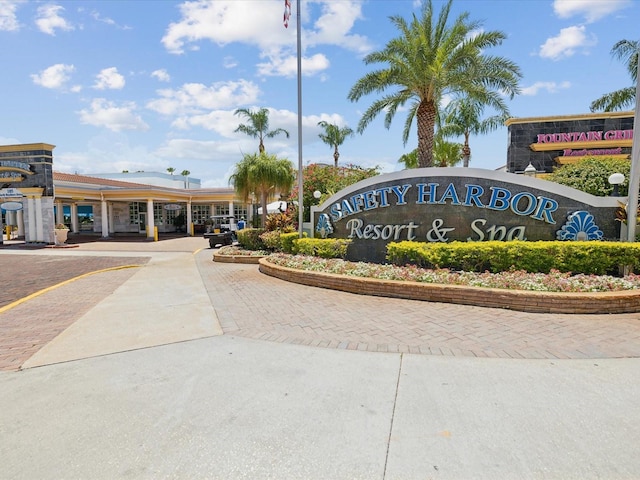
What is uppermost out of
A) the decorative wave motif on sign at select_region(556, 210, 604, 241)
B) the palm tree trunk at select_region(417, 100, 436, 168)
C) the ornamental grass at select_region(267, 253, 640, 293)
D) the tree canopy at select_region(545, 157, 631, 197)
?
the palm tree trunk at select_region(417, 100, 436, 168)

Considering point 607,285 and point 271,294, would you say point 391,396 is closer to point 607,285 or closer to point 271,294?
point 271,294

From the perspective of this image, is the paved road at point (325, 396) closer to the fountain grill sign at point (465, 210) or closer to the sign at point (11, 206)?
the fountain grill sign at point (465, 210)

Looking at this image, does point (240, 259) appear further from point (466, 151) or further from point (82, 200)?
point (82, 200)

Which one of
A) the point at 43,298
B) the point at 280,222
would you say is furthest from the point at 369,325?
the point at 280,222

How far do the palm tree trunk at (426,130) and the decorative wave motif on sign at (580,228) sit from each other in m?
5.45

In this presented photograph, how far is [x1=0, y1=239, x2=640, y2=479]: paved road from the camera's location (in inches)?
102

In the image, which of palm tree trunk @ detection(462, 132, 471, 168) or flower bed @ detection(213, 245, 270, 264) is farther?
palm tree trunk @ detection(462, 132, 471, 168)

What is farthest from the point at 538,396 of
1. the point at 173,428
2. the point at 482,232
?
the point at 482,232

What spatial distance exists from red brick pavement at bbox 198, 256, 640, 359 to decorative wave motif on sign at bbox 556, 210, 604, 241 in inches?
119

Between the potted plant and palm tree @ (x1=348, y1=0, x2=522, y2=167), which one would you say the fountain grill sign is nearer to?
palm tree @ (x1=348, y1=0, x2=522, y2=167)

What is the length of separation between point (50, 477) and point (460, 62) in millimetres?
14151

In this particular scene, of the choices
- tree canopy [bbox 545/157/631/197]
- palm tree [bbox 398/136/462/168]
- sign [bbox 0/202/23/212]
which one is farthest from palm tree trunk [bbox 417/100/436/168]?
sign [bbox 0/202/23/212]

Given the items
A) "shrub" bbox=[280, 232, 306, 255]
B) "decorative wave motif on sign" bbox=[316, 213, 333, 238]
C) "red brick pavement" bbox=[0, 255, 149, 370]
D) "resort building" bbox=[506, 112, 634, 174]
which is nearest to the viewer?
"red brick pavement" bbox=[0, 255, 149, 370]

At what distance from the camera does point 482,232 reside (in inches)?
364
